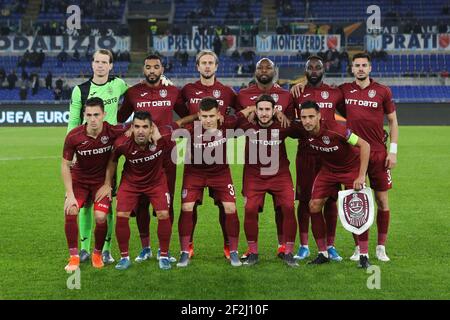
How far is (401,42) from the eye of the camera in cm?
3497

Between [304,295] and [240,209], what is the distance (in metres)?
4.93

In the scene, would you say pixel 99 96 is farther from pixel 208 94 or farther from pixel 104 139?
pixel 208 94

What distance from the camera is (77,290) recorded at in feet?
20.2

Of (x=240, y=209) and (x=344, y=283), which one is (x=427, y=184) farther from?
(x=344, y=283)

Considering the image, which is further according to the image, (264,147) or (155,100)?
(155,100)

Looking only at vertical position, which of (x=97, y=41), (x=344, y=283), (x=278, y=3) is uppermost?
(x=278, y=3)

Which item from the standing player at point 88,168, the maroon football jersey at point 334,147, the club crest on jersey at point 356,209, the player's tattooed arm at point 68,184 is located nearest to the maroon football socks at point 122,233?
the standing player at point 88,168

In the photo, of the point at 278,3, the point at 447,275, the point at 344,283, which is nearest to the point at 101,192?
the point at 344,283

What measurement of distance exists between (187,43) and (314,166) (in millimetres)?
28734

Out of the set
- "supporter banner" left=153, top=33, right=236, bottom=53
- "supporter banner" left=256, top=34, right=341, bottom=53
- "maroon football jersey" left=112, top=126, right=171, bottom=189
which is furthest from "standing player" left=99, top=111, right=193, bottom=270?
"supporter banner" left=153, top=33, right=236, bottom=53

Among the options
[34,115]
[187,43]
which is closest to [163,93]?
[34,115]

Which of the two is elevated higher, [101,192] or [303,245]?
[101,192]

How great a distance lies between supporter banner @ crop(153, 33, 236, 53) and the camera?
3547 cm

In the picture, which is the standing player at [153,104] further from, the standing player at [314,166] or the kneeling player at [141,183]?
the standing player at [314,166]
